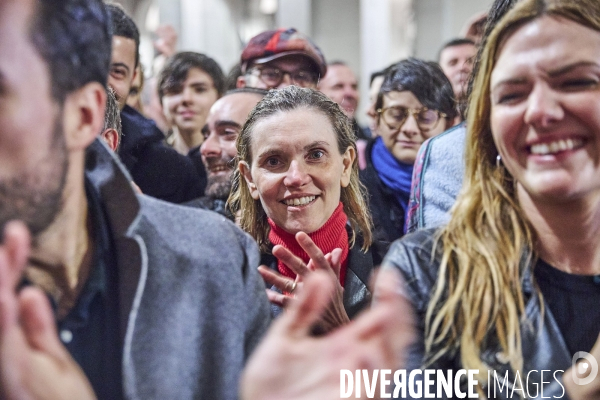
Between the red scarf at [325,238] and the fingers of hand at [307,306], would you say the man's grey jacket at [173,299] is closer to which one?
the fingers of hand at [307,306]

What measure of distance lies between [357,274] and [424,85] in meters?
1.11

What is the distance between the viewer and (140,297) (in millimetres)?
953

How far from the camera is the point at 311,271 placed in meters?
1.38

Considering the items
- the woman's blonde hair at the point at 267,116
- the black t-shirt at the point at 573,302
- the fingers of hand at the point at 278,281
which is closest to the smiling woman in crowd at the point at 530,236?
the black t-shirt at the point at 573,302

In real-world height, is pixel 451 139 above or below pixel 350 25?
below

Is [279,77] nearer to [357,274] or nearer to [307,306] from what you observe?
[357,274]

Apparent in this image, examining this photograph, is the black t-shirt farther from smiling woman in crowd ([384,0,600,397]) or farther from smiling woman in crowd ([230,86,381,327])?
smiling woman in crowd ([230,86,381,327])

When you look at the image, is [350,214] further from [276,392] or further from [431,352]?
[276,392]

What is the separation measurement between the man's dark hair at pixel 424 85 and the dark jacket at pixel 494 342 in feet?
5.01

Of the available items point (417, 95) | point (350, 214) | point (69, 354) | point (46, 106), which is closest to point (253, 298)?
point (69, 354)

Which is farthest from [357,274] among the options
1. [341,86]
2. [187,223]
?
[341,86]

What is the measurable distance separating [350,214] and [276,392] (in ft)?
4.09

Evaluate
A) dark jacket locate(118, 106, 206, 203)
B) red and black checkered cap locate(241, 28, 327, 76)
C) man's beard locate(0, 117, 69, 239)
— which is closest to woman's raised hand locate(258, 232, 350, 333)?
man's beard locate(0, 117, 69, 239)

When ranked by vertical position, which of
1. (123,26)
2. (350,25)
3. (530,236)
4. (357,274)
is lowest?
(357,274)
